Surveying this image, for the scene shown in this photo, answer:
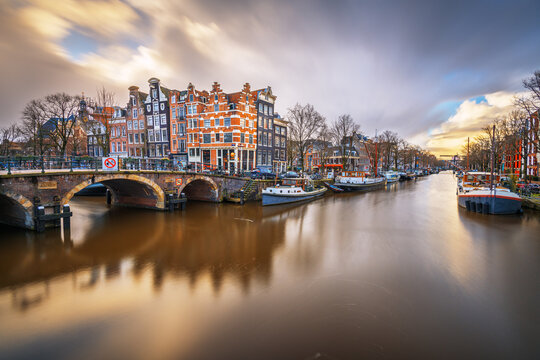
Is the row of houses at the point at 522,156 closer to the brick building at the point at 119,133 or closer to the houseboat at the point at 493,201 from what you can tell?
the houseboat at the point at 493,201

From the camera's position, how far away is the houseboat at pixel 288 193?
24.8 m

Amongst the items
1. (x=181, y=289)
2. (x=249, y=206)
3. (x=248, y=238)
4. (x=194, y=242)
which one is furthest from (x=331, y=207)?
(x=181, y=289)

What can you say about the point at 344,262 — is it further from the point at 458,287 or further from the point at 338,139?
the point at 338,139

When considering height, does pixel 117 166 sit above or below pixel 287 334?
above

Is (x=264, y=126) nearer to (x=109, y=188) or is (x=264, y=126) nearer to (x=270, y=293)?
(x=109, y=188)

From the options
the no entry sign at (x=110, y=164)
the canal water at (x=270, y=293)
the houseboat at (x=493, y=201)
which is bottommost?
the canal water at (x=270, y=293)

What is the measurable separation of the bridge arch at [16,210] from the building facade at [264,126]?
27.4m

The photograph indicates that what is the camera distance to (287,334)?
626 centimetres

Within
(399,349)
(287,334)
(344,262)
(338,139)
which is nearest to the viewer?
(399,349)

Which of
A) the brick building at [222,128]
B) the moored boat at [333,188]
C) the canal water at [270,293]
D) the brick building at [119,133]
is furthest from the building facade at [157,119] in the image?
the canal water at [270,293]

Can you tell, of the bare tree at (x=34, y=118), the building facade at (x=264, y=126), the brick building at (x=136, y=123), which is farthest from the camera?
the brick building at (x=136, y=123)

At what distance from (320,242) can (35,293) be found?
12562 millimetres

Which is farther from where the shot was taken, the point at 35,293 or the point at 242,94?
the point at 242,94

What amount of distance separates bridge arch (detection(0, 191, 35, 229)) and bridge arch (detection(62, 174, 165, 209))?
4961 millimetres
